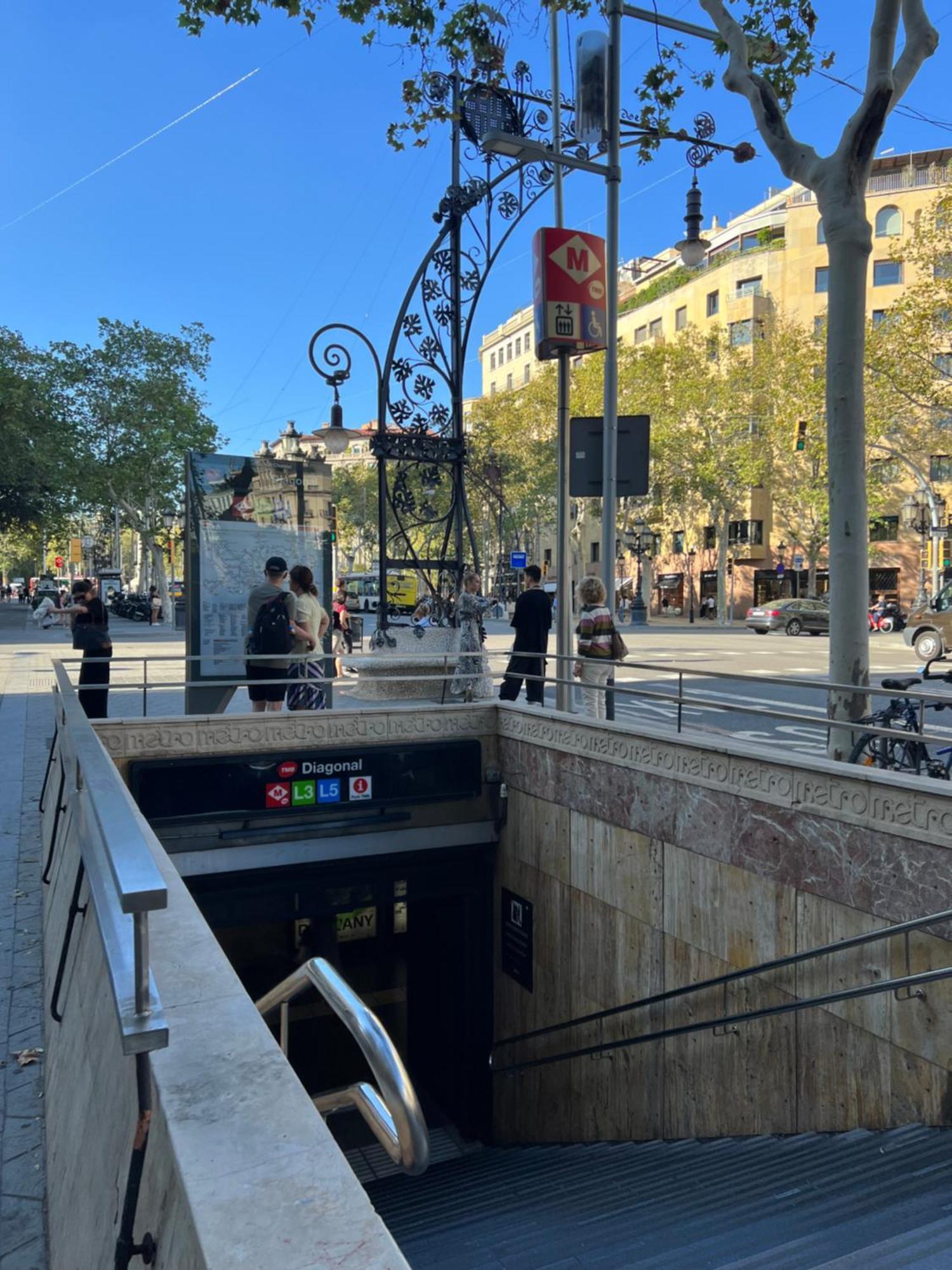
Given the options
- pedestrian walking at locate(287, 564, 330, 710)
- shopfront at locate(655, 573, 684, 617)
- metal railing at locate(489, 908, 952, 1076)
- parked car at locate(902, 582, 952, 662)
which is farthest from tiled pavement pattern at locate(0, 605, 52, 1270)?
shopfront at locate(655, 573, 684, 617)

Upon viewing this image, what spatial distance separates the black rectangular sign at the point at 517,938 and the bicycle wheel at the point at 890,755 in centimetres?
368

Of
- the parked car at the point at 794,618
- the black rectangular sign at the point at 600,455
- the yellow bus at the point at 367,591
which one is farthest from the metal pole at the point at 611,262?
the parked car at the point at 794,618

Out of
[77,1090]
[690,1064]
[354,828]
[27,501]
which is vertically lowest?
[690,1064]

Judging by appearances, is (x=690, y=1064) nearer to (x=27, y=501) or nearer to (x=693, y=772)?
(x=693, y=772)

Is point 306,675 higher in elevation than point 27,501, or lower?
lower

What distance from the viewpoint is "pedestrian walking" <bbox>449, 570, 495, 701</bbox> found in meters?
9.87

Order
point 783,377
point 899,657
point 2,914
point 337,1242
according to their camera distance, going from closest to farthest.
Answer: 1. point 337,1242
2. point 2,914
3. point 899,657
4. point 783,377

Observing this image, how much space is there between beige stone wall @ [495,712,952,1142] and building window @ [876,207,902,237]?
1777 inches

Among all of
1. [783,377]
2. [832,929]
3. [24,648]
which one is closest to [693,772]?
[832,929]

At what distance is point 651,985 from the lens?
7.01 meters

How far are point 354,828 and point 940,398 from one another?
23.8 m

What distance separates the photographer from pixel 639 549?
1523 inches

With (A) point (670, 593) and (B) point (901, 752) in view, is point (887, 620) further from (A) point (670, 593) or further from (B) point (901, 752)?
(B) point (901, 752)

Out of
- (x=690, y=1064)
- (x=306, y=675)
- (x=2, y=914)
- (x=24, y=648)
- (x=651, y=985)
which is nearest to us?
(x=2, y=914)
